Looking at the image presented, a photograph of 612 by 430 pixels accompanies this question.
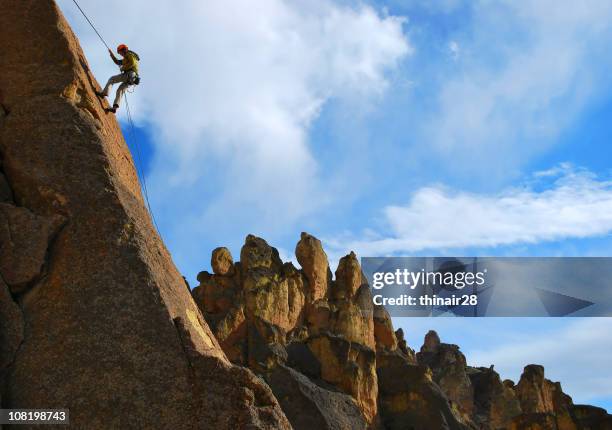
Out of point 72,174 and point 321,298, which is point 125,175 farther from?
point 321,298

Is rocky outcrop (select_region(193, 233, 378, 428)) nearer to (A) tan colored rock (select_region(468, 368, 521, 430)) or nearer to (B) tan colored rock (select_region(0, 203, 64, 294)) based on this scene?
(A) tan colored rock (select_region(468, 368, 521, 430))

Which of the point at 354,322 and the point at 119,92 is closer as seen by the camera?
the point at 119,92

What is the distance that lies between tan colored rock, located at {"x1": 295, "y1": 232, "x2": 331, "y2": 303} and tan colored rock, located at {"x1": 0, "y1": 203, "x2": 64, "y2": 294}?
5326 centimetres

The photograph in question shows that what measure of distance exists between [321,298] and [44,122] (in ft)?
177

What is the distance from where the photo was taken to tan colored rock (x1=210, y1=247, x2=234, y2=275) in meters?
61.4

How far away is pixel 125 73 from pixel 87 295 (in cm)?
721

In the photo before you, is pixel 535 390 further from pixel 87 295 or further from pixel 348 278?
pixel 87 295

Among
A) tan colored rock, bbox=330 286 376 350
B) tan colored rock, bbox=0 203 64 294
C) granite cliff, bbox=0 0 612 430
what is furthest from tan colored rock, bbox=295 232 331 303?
tan colored rock, bbox=0 203 64 294

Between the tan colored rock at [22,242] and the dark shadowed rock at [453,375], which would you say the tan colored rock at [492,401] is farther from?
the tan colored rock at [22,242]

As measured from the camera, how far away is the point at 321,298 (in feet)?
221

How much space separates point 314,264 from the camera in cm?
6806

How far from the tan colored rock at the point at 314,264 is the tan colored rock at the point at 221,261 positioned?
8.23 meters

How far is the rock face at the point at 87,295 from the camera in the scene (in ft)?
38.5

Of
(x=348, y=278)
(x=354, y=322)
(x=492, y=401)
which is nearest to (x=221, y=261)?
(x=354, y=322)
